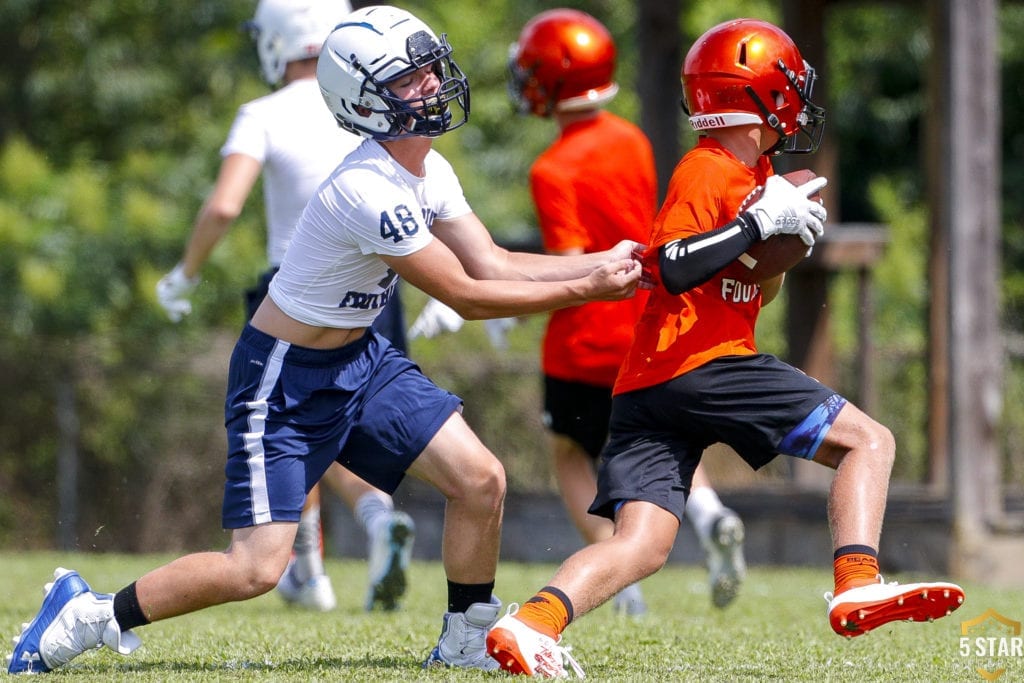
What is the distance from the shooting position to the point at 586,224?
605 centimetres

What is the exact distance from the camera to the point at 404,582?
20.1 ft

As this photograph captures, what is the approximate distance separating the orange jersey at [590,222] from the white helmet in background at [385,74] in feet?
5.60

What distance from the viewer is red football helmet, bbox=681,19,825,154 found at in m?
4.38

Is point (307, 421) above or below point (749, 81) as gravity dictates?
below

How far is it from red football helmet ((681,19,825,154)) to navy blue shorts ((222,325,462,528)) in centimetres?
114

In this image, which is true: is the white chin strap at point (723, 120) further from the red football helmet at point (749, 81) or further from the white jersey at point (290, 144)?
the white jersey at point (290, 144)

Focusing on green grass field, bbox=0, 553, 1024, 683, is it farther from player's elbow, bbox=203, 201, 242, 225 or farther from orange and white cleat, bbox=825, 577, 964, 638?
player's elbow, bbox=203, 201, 242, 225

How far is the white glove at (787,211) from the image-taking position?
4.12 metres

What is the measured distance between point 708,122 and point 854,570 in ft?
4.34

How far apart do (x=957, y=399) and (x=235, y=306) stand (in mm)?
6483

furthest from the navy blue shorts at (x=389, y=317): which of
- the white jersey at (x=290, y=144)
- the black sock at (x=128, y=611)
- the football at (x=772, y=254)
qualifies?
the football at (x=772, y=254)

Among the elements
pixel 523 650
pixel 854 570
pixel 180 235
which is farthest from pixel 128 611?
pixel 180 235

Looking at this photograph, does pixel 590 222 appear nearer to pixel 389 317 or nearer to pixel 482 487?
pixel 389 317

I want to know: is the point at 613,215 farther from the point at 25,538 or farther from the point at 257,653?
the point at 25,538
